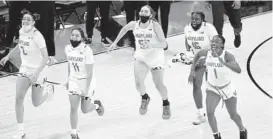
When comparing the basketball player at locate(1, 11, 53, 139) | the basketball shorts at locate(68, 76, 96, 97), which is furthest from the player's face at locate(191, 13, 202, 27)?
the basketball player at locate(1, 11, 53, 139)

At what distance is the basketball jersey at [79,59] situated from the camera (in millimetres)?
7551

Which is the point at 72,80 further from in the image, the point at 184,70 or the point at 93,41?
the point at 93,41

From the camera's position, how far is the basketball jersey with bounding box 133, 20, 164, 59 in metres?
8.21

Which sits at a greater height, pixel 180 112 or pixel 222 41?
pixel 222 41

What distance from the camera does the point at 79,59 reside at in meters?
7.54

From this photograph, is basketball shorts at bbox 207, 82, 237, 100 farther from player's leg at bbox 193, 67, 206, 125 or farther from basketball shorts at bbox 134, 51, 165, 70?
basketball shorts at bbox 134, 51, 165, 70

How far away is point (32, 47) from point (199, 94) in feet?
7.24

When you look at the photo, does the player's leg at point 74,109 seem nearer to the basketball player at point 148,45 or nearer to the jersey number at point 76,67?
the jersey number at point 76,67

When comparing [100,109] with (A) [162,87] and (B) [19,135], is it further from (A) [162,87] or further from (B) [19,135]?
(B) [19,135]

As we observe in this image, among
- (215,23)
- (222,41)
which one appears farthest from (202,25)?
(215,23)

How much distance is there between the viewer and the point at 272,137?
7.80 metres

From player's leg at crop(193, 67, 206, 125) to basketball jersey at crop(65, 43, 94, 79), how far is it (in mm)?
1372

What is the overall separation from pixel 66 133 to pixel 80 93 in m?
0.85

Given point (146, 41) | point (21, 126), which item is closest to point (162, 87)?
point (146, 41)
